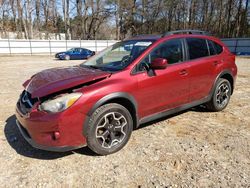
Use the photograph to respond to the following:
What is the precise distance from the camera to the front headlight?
2887mm

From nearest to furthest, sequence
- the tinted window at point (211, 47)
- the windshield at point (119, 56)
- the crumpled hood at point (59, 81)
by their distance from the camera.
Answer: the crumpled hood at point (59, 81), the windshield at point (119, 56), the tinted window at point (211, 47)

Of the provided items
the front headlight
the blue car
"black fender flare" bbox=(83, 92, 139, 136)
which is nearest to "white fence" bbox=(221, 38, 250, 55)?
the blue car

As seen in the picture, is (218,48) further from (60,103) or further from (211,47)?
(60,103)

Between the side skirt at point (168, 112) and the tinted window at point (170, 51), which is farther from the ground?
the tinted window at point (170, 51)

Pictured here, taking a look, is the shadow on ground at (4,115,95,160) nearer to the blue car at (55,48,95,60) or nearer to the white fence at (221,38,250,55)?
the blue car at (55,48,95,60)

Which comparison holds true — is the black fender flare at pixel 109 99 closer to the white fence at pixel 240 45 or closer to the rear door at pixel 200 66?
the rear door at pixel 200 66

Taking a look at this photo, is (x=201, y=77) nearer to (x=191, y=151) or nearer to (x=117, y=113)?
(x=191, y=151)

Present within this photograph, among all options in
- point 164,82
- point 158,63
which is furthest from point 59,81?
point 164,82

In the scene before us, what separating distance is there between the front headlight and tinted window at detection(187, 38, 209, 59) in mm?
2384

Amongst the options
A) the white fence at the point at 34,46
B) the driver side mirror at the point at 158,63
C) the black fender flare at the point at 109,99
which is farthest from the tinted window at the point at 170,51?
the white fence at the point at 34,46

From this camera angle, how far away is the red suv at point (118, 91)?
2941 millimetres

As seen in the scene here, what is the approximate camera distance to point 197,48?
4457 mm

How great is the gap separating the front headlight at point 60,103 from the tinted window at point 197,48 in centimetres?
238

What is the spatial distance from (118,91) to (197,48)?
2.10 m
